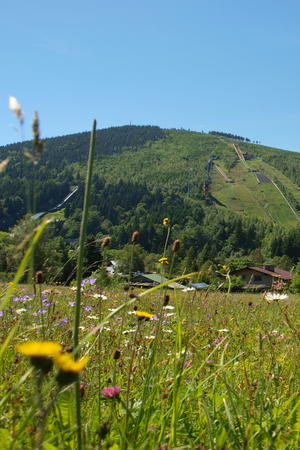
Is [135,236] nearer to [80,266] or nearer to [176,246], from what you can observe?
[176,246]

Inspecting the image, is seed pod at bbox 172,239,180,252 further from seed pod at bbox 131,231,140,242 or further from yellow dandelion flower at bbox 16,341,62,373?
yellow dandelion flower at bbox 16,341,62,373

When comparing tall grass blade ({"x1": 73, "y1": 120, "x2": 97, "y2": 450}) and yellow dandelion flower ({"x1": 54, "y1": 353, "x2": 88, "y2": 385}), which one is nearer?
yellow dandelion flower ({"x1": 54, "y1": 353, "x2": 88, "y2": 385})

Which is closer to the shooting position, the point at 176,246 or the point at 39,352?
the point at 39,352

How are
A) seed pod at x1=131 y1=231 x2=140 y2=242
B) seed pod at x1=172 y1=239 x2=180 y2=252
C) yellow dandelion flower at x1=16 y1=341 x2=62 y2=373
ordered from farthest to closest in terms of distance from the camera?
seed pod at x1=131 y1=231 x2=140 y2=242
seed pod at x1=172 y1=239 x2=180 y2=252
yellow dandelion flower at x1=16 y1=341 x2=62 y2=373

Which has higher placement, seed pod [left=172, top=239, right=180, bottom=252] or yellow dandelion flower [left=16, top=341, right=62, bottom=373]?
seed pod [left=172, top=239, right=180, bottom=252]

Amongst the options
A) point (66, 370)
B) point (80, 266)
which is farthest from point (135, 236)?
point (66, 370)

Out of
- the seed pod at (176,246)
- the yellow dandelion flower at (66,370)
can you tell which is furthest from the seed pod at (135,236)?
the yellow dandelion flower at (66,370)

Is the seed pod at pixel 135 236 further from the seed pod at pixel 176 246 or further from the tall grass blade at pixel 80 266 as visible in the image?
the tall grass blade at pixel 80 266

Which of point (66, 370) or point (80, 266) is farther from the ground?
point (80, 266)

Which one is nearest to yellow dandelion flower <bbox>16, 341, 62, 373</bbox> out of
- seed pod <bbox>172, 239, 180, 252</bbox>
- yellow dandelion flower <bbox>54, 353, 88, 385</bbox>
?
yellow dandelion flower <bbox>54, 353, 88, 385</bbox>

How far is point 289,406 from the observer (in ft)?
5.08

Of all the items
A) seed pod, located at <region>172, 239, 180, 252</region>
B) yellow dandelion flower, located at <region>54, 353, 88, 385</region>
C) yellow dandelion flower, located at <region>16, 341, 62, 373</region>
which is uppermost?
seed pod, located at <region>172, 239, 180, 252</region>

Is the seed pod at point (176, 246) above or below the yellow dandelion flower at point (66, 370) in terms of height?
above

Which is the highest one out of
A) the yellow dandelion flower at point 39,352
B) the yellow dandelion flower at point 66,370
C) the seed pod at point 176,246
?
the seed pod at point 176,246
